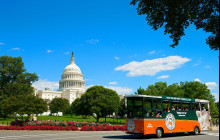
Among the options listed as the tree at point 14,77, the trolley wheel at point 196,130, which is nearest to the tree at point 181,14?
the trolley wheel at point 196,130

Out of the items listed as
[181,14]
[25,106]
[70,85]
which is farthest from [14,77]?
[70,85]

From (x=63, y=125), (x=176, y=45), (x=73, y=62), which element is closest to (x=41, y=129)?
(x=63, y=125)

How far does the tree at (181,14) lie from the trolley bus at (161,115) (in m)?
7.63

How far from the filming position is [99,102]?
4297cm

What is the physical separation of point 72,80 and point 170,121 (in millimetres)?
138680

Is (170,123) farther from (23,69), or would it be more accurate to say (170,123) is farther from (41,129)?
(23,69)

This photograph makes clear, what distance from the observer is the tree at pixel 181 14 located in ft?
37.0

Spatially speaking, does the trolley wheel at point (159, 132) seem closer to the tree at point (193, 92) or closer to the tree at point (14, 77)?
the tree at point (193, 92)

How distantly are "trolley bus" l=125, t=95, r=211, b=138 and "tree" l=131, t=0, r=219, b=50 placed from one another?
7.63 meters

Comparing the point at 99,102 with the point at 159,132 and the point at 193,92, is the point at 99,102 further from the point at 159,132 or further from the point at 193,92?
the point at 193,92

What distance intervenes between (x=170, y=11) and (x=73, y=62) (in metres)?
166

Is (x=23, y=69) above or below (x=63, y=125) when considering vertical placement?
above

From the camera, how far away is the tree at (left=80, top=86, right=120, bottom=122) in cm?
4278

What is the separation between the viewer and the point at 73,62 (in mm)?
174375
